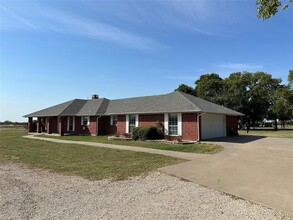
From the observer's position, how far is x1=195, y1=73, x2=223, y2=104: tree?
168ft

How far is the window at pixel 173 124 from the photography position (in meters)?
20.7

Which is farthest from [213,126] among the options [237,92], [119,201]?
[237,92]

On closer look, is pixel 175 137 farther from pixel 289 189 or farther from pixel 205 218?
pixel 205 218

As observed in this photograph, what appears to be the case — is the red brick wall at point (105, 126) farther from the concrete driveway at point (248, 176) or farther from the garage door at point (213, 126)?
the concrete driveway at point (248, 176)

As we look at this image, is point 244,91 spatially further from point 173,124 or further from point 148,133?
point 148,133

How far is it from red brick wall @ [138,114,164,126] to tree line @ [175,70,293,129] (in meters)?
27.4

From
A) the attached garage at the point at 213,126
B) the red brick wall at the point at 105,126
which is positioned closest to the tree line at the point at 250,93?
the attached garage at the point at 213,126

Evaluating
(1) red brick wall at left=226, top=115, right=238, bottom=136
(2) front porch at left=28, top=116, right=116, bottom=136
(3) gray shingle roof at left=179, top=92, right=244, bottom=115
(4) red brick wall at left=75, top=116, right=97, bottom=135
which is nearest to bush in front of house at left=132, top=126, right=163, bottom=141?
(3) gray shingle roof at left=179, top=92, right=244, bottom=115

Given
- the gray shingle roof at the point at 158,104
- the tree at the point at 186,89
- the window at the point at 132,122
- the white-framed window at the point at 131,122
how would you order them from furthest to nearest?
1. the tree at the point at 186,89
2. the window at the point at 132,122
3. the white-framed window at the point at 131,122
4. the gray shingle roof at the point at 158,104

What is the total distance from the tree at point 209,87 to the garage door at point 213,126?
81.2 ft

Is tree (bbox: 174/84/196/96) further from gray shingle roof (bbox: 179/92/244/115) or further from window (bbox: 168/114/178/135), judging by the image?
window (bbox: 168/114/178/135)

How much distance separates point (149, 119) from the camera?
2275 centimetres

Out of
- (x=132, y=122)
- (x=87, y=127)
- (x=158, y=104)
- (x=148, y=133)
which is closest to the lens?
(x=148, y=133)

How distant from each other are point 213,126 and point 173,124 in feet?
14.2
